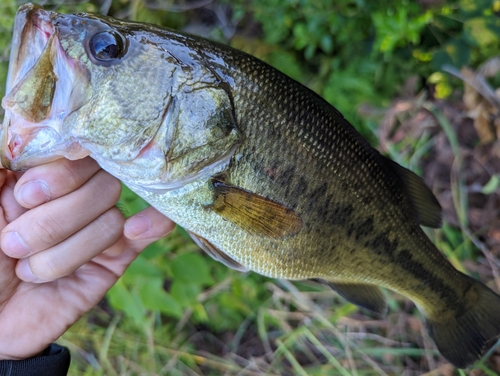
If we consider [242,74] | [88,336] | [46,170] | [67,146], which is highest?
[242,74]

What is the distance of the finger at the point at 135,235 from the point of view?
1.33 m

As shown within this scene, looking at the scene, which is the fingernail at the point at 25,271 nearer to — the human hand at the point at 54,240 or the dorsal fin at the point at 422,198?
the human hand at the point at 54,240

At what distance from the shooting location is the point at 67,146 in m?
1.07

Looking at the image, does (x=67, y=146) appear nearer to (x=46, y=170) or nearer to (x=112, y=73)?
(x=46, y=170)

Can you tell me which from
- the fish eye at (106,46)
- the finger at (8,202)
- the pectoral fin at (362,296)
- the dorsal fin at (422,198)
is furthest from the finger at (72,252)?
the dorsal fin at (422,198)

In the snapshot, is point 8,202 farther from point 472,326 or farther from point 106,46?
point 472,326

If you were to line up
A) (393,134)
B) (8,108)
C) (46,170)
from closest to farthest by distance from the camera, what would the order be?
(8,108) → (46,170) → (393,134)

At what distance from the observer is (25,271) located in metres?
1.27

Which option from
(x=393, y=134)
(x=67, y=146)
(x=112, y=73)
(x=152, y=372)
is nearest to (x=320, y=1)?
(x=393, y=134)

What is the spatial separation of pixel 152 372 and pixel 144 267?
122 cm

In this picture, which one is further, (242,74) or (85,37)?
(242,74)

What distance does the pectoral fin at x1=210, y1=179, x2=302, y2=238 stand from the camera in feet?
4.00

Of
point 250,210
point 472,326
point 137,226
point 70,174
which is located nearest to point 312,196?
point 250,210

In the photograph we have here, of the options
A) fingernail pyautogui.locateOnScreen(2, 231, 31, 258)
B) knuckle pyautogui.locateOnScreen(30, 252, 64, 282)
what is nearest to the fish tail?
knuckle pyautogui.locateOnScreen(30, 252, 64, 282)
